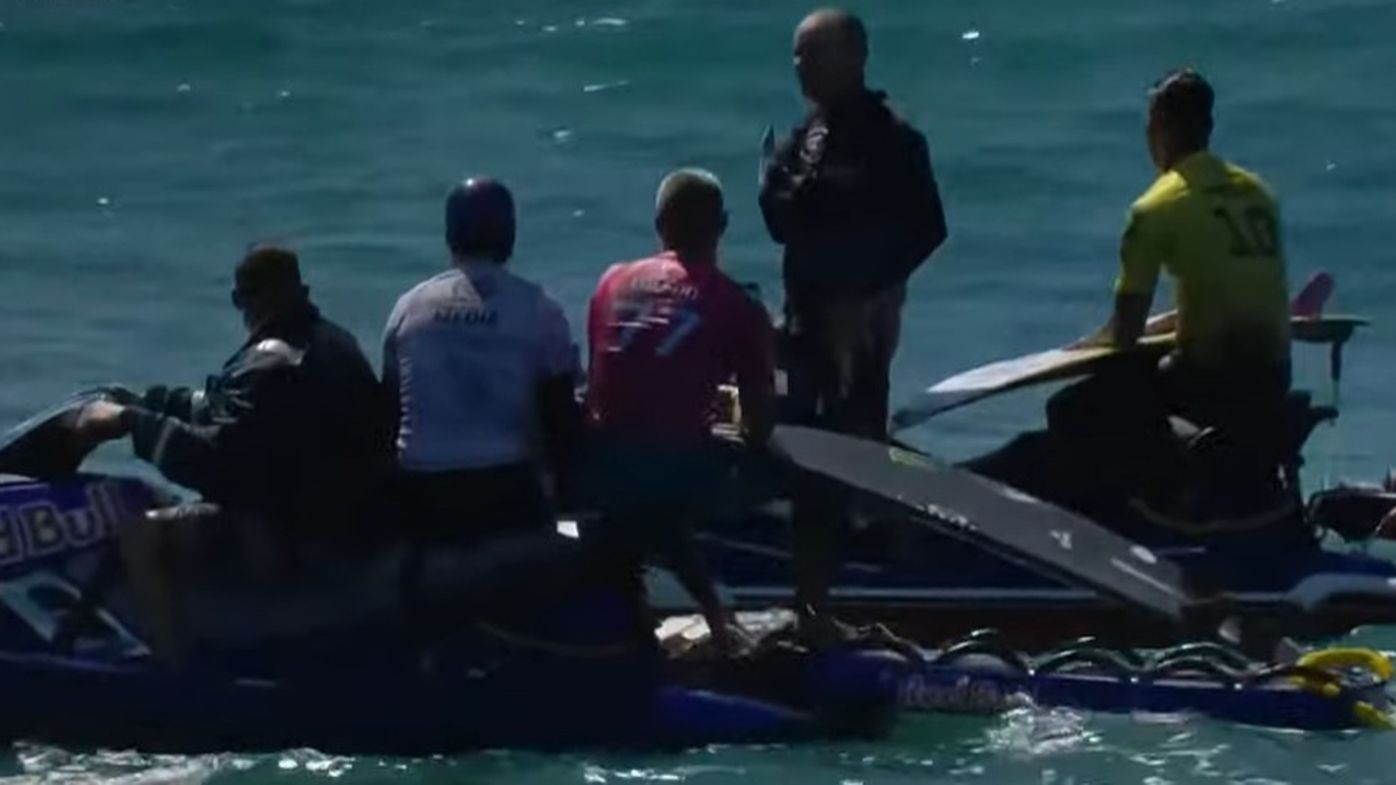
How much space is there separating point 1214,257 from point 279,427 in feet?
11.2

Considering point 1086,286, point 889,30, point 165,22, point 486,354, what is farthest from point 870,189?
point 165,22

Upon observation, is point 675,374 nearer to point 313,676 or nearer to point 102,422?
point 313,676

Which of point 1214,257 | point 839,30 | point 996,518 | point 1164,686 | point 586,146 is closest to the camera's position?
point 1164,686

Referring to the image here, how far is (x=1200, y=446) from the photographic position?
11.9 m

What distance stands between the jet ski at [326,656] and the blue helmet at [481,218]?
87 cm

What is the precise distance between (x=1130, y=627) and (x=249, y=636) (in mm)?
3095

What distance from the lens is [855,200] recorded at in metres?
12.0

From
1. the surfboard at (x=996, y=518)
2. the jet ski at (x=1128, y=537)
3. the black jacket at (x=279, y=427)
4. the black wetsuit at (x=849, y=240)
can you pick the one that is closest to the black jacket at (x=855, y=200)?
the black wetsuit at (x=849, y=240)

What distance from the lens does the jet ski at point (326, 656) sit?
404 inches

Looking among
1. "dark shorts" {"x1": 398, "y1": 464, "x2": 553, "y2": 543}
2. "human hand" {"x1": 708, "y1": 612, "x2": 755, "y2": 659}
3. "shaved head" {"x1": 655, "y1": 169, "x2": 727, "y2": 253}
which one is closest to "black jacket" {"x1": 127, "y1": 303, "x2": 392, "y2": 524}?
"dark shorts" {"x1": 398, "y1": 464, "x2": 553, "y2": 543}

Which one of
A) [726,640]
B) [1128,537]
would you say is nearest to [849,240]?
[1128,537]

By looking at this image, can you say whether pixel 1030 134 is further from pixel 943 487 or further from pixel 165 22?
pixel 943 487

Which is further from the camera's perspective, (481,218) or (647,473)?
(647,473)

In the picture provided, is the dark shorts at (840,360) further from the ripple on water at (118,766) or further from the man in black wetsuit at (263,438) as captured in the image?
the ripple on water at (118,766)
